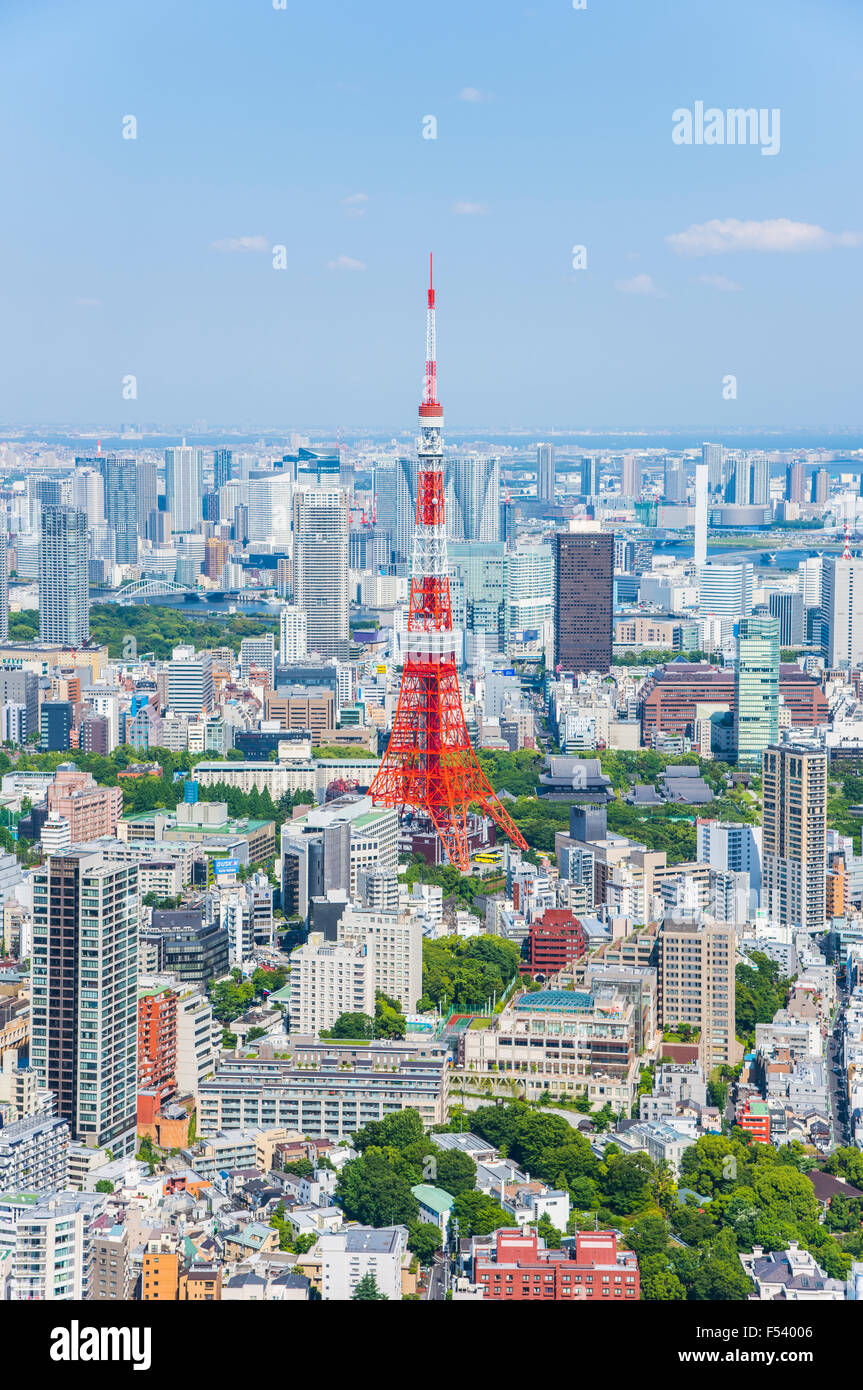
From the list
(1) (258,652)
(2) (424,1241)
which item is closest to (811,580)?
(1) (258,652)

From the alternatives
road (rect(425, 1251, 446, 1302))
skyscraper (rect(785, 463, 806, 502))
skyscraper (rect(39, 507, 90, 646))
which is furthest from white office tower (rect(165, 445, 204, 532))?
road (rect(425, 1251, 446, 1302))

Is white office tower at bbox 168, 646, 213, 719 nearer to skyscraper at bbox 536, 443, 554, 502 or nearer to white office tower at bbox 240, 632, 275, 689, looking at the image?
white office tower at bbox 240, 632, 275, 689

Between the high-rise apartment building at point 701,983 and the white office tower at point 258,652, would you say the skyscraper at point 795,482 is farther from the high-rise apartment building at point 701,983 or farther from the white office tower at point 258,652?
the high-rise apartment building at point 701,983

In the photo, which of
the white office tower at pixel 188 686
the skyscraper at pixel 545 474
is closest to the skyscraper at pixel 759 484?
the skyscraper at pixel 545 474

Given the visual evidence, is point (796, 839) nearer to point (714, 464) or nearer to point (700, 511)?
point (714, 464)

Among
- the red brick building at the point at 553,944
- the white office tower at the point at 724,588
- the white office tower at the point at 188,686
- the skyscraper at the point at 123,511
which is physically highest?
the skyscraper at the point at 123,511
